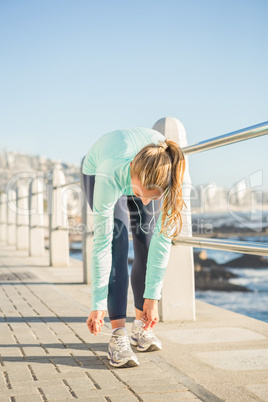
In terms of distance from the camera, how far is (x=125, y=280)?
252 centimetres

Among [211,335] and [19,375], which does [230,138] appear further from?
[19,375]

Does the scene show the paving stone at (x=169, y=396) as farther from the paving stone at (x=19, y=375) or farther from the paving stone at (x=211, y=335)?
the paving stone at (x=211, y=335)

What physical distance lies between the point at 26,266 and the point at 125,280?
489 cm

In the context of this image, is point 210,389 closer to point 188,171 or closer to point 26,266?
point 188,171

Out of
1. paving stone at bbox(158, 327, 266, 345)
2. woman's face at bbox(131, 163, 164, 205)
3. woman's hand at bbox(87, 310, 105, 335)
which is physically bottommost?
paving stone at bbox(158, 327, 266, 345)

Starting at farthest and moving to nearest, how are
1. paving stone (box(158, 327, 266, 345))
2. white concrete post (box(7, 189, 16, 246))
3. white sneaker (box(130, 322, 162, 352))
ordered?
white concrete post (box(7, 189, 16, 246))
paving stone (box(158, 327, 266, 345))
white sneaker (box(130, 322, 162, 352))

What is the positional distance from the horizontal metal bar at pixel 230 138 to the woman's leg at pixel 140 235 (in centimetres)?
49

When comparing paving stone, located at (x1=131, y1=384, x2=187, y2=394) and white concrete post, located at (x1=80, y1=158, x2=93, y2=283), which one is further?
white concrete post, located at (x1=80, y1=158, x2=93, y2=283)

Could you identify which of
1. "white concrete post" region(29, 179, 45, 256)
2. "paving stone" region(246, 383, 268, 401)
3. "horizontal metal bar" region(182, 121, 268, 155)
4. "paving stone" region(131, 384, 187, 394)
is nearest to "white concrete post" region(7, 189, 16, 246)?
"white concrete post" region(29, 179, 45, 256)

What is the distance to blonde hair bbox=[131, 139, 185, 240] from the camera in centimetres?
214

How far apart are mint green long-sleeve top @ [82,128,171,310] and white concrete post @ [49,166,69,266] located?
4696mm

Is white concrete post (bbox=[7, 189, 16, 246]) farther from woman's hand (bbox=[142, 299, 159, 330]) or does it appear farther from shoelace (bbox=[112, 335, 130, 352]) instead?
woman's hand (bbox=[142, 299, 159, 330])

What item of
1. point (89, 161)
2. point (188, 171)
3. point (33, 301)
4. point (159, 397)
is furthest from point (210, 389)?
point (33, 301)

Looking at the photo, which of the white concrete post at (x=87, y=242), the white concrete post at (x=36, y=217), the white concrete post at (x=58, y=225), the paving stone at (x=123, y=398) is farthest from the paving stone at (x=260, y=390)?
the white concrete post at (x=36, y=217)
